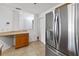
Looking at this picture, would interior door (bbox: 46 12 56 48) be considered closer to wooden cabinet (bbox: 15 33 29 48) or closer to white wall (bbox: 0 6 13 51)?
white wall (bbox: 0 6 13 51)

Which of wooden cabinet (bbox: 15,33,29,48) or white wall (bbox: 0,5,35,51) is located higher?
white wall (bbox: 0,5,35,51)

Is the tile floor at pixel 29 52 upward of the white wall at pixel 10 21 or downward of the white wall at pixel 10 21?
downward

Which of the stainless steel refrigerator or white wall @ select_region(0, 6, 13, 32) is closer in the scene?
the stainless steel refrigerator

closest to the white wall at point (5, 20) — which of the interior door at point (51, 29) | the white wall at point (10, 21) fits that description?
the white wall at point (10, 21)

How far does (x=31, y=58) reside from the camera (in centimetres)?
68

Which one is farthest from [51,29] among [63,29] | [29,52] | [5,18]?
[5,18]

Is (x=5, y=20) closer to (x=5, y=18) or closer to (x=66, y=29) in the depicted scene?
(x=5, y=18)

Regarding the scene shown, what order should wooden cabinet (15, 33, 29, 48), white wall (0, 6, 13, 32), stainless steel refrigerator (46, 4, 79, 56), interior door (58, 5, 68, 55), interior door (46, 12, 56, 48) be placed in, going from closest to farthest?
1. stainless steel refrigerator (46, 4, 79, 56)
2. interior door (58, 5, 68, 55)
3. interior door (46, 12, 56, 48)
4. white wall (0, 6, 13, 32)
5. wooden cabinet (15, 33, 29, 48)

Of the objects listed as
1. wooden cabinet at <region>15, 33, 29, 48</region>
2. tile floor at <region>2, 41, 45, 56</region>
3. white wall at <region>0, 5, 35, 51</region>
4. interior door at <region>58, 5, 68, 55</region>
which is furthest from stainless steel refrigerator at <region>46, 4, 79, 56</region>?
wooden cabinet at <region>15, 33, 29, 48</region>

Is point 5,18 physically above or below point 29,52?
above

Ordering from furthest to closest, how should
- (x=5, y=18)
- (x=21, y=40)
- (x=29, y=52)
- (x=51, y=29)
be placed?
(x=21, y=40)
(x=5, y=18)
(x=29, y=52)
(x=51, y=29)

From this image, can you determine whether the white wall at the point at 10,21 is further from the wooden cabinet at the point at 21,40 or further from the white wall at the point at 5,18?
the wooden cabinet at the point at 21,40

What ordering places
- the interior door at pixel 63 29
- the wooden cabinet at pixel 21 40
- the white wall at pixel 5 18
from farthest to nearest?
the wooden cabinet at pixel 21 40, the white wall at pixel 5 18, the interior door at pixel 63 29

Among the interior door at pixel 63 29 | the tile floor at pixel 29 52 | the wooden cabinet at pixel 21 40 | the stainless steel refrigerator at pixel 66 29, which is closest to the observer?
the stainless steel refrigerator at pixel 66 29
